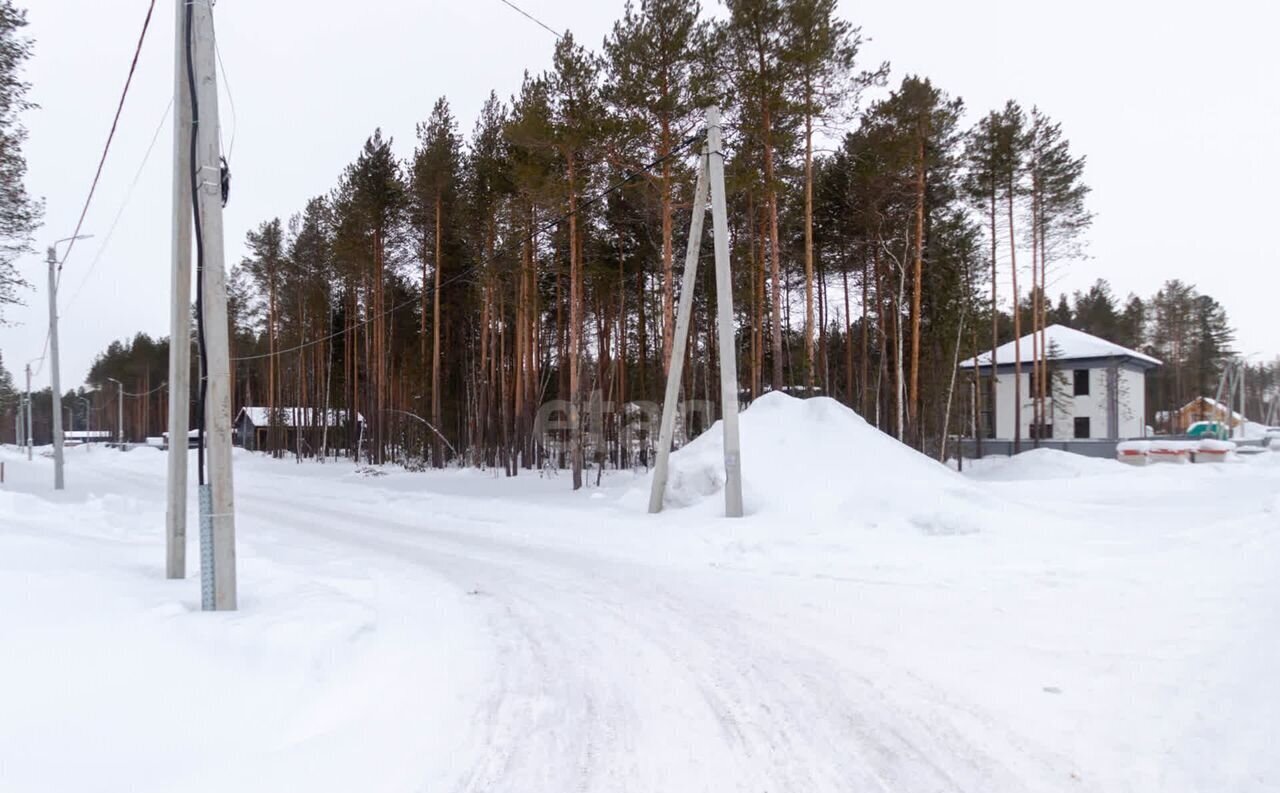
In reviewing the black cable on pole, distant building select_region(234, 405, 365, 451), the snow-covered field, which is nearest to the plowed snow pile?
the snow-covered field

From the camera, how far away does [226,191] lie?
593cm

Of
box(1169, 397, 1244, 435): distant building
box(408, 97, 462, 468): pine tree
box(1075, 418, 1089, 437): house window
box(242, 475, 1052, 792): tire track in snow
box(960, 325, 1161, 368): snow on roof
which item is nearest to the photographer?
box(242, 475, 1052, 792): tire track in snow

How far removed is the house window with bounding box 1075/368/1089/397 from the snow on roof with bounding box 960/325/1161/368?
104cm

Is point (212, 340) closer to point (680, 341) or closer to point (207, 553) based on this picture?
point (207, 553)

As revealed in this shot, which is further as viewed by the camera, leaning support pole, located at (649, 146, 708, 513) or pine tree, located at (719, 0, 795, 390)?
pine tree, located at (719, 0, 795, 390)

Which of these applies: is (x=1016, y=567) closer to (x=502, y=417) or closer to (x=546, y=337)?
(x=502, y=417)

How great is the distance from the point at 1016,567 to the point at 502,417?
23.8 m

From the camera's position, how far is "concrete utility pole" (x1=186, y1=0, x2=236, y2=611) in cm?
562

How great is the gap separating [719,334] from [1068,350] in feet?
117

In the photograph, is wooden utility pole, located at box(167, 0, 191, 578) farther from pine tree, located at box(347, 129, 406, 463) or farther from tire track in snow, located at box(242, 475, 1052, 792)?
pine tree, located at box(347, 129, 406, 463)

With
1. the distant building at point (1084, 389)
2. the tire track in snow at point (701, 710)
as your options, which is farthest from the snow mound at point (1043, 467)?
the tire track in snow at point (701, 710)

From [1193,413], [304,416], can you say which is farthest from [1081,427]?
[304,416]

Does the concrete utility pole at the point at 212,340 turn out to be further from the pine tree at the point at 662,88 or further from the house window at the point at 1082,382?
the house window at the point at 1082,382

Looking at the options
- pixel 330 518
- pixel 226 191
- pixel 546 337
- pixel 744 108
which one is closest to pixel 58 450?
pixel 330 518
